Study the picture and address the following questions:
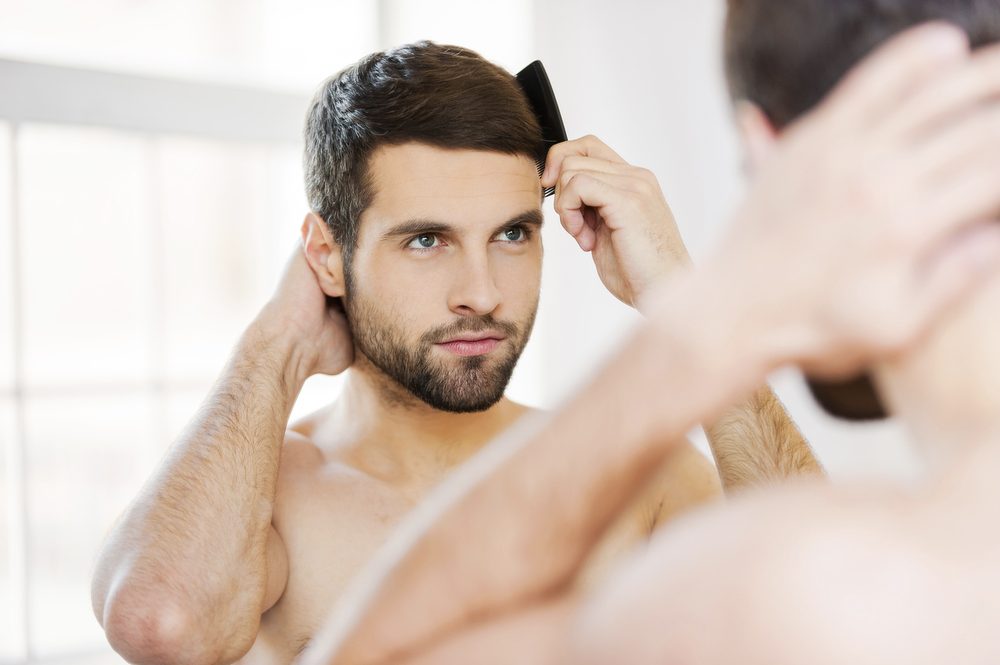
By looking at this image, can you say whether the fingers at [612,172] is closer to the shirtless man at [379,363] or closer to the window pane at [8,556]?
the shirtless man at [379,363]

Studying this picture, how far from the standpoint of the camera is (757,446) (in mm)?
1458

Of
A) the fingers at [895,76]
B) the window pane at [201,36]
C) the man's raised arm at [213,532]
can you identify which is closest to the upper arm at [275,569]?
the man's raised arm at [213,532]

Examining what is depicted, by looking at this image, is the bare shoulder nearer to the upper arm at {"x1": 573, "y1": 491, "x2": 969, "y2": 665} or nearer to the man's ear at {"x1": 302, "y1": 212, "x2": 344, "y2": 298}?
the man's ear at {"x1": 302, "y1": 212, "x2": 344, "y2": 298}

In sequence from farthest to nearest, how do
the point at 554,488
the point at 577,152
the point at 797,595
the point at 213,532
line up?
1. the point at 577,152
2. the point at 213,532
3. the point at 554,488
4. the point at 797,595

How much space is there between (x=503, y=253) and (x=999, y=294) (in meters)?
1.15

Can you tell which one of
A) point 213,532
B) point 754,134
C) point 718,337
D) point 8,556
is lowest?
point 8,556

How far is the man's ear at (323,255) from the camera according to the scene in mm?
1796

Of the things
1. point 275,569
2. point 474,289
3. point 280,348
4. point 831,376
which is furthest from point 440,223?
point 831,376

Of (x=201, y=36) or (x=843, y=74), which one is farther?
(x=201, y=36)

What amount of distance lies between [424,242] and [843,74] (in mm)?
1078

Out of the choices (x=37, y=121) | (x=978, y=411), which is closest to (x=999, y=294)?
(x=978, y=411)

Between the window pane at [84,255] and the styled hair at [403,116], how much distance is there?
1007 mm

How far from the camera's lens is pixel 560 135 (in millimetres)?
1783

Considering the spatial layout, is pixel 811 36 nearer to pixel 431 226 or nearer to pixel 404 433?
pixel 431 226
